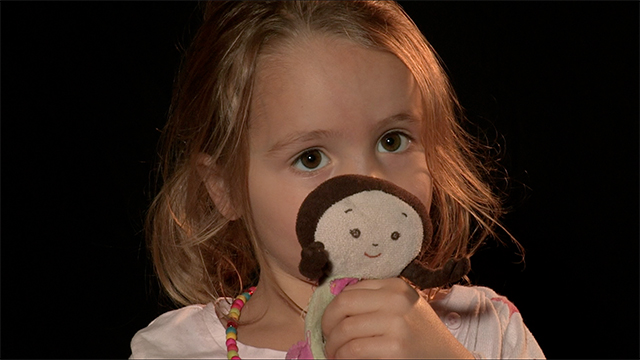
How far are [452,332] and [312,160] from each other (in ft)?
1.37

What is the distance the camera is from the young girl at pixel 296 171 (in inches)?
46.1

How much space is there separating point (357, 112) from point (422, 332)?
294mm

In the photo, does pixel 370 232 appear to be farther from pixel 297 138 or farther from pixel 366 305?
pixel 297 138

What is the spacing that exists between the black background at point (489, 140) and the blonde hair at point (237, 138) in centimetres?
32

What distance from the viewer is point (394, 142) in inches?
48.3

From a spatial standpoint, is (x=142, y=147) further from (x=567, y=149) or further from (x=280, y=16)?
(x=567, y=149)

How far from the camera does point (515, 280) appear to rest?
6.77 feet

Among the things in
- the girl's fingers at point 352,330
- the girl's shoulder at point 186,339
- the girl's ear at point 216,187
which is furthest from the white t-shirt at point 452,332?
the girl's fingers at point 352,330

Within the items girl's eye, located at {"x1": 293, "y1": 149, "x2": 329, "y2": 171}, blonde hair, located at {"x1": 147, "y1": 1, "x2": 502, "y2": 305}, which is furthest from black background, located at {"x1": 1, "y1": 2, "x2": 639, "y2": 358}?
girl's eye, located at {"x1": 293, "y1": 149, "x2": 329, "y2": 171}

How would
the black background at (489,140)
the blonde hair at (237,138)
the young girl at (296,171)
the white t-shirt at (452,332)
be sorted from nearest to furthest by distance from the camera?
1. the young girl at (296,171)
2. the blonde hair at (237,138)
3. the white t-shirt at (452,332)
4. the black background at (489,140)

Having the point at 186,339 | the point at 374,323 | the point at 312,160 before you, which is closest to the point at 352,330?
the point at 374,323

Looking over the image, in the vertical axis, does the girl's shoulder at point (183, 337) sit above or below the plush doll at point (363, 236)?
below

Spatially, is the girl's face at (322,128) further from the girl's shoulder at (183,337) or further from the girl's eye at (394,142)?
the girl's shoulder at (183,337)

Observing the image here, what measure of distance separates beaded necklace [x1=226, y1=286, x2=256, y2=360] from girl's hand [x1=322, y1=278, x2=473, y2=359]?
0.33 m
